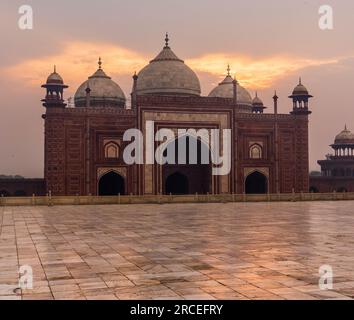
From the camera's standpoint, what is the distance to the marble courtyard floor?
5695mm

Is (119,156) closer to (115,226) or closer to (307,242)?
(115,226)

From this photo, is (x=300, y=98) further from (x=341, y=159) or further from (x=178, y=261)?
(x=178, y=261)

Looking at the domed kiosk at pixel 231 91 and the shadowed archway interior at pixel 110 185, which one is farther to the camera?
the domed kiosk at pixel 231 91

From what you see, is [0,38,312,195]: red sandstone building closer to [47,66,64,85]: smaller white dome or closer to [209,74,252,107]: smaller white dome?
[47,66,64,85]: smaller white dome

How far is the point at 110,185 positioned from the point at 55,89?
7319mm

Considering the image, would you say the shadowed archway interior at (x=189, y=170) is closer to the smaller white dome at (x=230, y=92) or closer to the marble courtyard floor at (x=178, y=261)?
the smaller white dome at (x=230, y=92)

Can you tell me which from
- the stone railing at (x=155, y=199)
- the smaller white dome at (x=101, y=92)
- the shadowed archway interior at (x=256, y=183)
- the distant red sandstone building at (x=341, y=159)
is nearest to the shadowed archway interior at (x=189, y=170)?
the shadowed archway interior at (x=256, y=183)

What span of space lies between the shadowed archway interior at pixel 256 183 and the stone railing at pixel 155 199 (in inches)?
183

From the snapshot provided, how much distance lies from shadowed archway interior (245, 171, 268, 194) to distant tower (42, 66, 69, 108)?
13614 millimetres

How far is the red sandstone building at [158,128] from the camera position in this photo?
29.5 m

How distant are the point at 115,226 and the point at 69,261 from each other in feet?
19.2

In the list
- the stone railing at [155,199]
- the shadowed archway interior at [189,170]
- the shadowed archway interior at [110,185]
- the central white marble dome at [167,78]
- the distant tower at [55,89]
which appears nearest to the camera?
the stone railing at [155,199]

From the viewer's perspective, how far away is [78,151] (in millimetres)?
29719

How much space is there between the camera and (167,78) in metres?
34.2
